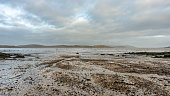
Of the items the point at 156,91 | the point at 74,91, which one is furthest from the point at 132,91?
the point at 74,91

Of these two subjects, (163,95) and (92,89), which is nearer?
(163,95)

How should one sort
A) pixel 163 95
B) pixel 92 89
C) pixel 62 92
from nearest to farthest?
pixel 163 95
pixel 62 92
pixel 92 89

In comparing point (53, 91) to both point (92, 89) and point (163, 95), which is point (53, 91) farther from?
point (163, 95)

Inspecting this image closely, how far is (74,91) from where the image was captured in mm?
6895

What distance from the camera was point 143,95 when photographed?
6.32 meters

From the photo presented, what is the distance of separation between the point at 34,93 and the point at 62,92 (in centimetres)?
167

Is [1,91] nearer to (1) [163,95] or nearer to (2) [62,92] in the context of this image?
(2) [62,92]

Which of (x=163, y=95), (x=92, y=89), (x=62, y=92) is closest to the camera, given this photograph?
(x=163, y=95)

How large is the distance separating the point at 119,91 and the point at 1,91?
7.36 m

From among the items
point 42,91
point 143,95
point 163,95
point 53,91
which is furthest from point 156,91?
point 42,91

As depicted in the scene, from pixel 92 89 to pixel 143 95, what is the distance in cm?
301

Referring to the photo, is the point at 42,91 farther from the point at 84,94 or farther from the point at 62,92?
the point at 84,94

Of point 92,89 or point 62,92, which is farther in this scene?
point 92,89

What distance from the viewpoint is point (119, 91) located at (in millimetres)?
6828
